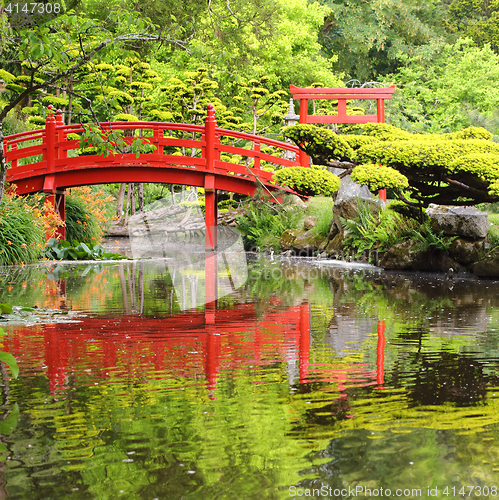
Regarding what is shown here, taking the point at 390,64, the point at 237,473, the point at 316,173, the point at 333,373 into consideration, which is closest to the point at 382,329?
the point at 333,373

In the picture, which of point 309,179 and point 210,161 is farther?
point 210,161

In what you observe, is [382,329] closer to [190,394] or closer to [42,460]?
[190,394]

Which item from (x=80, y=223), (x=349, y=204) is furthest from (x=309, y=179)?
(x=80, y=223)

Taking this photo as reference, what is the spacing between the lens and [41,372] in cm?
371

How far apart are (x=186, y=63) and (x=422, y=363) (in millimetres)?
20945

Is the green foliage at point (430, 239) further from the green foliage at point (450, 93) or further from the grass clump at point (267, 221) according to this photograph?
the green foliage at point (450, 93)

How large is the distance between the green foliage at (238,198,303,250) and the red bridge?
0.76m

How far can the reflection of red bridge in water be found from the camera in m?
3.71

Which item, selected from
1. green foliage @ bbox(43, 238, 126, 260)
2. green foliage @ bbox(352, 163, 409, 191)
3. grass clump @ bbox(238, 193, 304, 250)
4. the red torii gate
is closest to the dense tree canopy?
green foliage @ bbox(352, 163, 409, 191)

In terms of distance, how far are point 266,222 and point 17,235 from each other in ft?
24.2

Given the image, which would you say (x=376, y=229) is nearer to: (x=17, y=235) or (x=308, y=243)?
(x=308, y=243)

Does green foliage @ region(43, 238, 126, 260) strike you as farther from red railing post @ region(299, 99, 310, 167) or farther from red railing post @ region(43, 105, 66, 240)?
red railing post @ region(299, 99, 310, 167)

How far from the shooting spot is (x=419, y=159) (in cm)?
955

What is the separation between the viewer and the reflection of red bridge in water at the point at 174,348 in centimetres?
371
